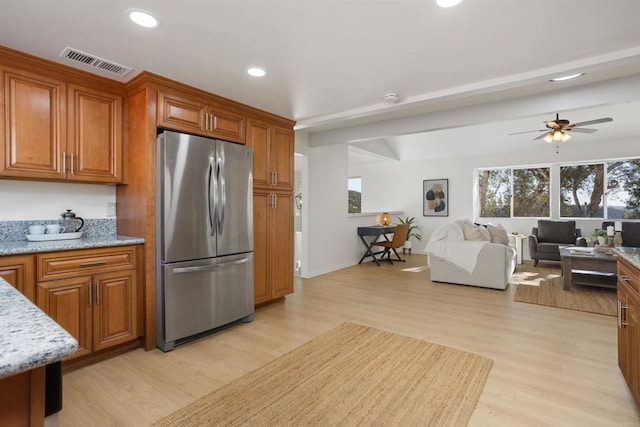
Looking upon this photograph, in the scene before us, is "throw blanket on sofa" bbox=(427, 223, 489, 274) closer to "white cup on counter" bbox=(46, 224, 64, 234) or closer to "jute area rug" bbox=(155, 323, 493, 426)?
"jute area rug" bbox=(155, 323, 493, 426)

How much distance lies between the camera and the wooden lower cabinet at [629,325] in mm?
1755

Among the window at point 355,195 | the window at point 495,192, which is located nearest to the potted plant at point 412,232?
the window at point 495,192

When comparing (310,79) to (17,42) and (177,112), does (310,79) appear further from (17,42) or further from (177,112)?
(17,42)

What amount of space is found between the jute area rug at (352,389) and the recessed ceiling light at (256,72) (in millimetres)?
2304

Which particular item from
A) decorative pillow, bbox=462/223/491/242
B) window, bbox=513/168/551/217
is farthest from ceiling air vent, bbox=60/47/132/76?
window, bbox=513/168/551/217

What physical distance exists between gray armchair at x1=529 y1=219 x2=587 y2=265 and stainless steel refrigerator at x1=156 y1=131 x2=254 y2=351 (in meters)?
5.59

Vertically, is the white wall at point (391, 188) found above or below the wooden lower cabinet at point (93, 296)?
above

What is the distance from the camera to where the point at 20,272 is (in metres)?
2.13

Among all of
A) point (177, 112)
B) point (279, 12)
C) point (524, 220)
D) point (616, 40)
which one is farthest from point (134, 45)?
point (524, 220)

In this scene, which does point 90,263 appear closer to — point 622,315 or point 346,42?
point 346,42

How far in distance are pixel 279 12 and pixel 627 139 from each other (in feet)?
24.7

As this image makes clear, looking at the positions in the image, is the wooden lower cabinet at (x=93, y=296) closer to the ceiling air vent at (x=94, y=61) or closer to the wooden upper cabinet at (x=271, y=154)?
the ceiling air vent at (x=94, y=61)

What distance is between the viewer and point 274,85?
298cm

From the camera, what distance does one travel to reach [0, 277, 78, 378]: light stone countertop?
62 centimetres
